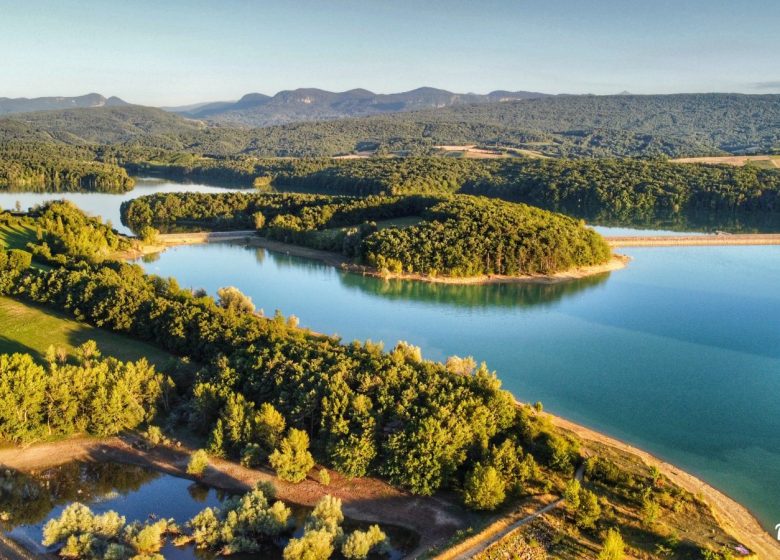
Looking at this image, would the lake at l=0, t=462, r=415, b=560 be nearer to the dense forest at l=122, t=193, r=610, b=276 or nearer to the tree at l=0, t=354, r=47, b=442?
the tree at l=0, t=354, r=47, b=442

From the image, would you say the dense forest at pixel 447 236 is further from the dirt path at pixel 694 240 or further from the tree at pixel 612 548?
the tree at pixel 612 548

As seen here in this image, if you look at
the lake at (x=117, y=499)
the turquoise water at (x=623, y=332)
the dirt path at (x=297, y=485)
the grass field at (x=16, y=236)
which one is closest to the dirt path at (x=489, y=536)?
the dirt path at (x=297, y=485)

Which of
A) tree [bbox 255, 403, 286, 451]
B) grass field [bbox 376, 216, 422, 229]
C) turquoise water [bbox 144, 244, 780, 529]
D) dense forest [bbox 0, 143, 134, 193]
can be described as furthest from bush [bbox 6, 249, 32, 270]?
dense forest [bbox 0, 143, 134, 193]

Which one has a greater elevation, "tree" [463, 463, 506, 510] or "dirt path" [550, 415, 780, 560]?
"tree" [463, 463, 506, 510]

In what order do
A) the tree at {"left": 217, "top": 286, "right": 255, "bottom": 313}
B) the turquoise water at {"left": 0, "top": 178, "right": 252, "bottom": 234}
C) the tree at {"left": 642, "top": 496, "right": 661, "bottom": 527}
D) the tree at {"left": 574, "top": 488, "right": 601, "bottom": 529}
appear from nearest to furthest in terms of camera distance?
the tree at {"left": 574, "top": 488, "right": 601, "bottom": 529} → the tree at {"left": 642, "top": 496, "right": 661, "bottom": 527} → the tree at {"left": 217, "top": 286, "right": 255, "bottom": 313} → the turquoise water at {"left": 0, "top": 178, "right": 252, "bottom": 234}

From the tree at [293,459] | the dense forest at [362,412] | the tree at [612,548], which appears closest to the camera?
the tree at [612,548]

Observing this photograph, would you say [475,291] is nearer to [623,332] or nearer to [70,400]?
[623,332]
